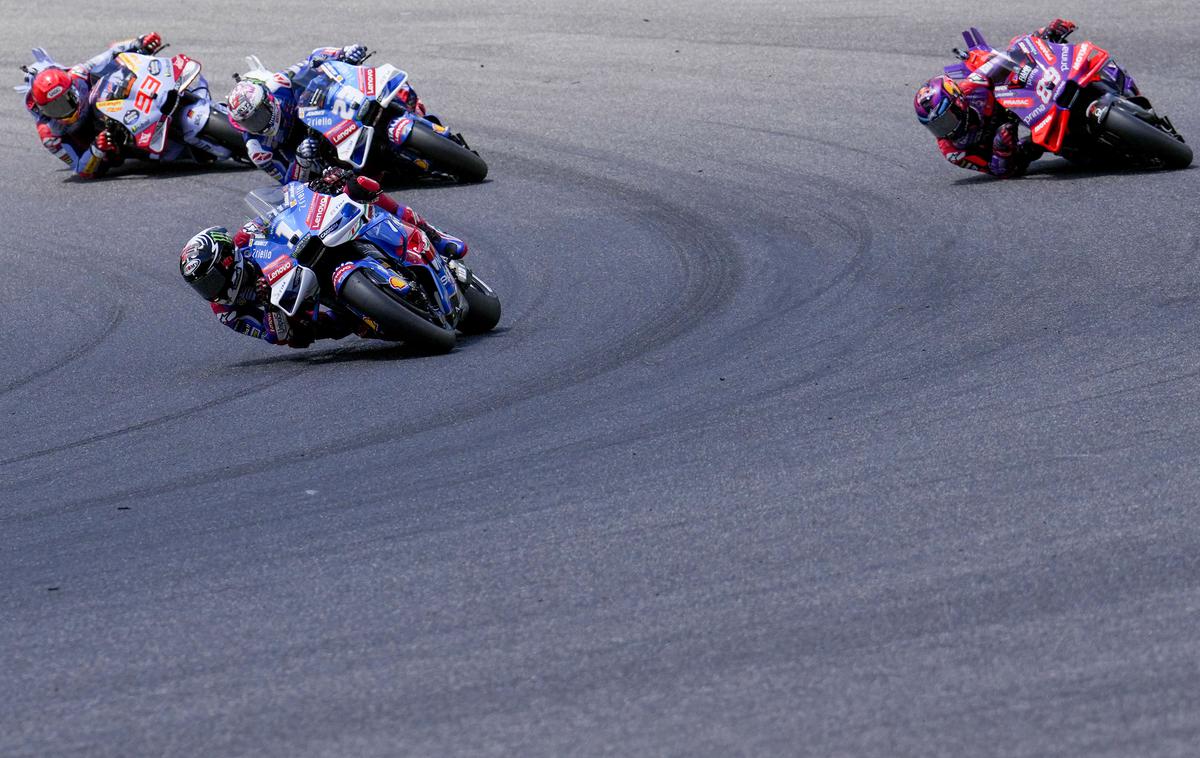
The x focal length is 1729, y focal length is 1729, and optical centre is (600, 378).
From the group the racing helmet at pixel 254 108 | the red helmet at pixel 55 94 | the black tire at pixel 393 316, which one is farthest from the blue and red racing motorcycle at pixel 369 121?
the black tire at pixel 393 316

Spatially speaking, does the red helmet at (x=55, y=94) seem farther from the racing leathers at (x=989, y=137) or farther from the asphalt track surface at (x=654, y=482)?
the racing leathers at (x=989, y=137)

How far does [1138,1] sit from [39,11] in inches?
562

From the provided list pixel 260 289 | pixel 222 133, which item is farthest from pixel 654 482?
pixel 222 133

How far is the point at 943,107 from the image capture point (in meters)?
13.1

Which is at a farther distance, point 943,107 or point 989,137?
point 989,137

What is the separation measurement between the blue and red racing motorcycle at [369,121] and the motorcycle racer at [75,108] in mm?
1977

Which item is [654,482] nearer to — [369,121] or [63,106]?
[369,121]

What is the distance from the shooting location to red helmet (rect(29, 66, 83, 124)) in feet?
51.5

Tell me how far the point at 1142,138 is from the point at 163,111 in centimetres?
876

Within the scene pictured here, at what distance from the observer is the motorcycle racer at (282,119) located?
14242 mm

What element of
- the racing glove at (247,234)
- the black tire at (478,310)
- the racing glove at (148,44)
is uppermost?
the racing glove at (247,234)

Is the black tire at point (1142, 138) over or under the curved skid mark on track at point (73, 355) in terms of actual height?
over

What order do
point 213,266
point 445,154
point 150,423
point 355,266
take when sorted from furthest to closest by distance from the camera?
point 445,154 → point 213,266 → point 355,266 → point 150,423

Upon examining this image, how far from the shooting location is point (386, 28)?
21.1 metres
